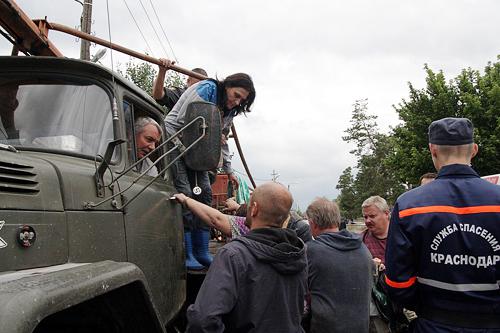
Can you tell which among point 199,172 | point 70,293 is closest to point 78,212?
point 70,293

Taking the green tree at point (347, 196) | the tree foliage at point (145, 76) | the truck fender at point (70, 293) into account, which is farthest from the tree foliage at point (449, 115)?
the green tree at point (347, 196)

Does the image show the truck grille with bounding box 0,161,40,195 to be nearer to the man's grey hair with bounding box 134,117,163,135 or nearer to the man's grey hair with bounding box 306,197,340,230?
the man's grey hair with bounding box 134,117,163,135

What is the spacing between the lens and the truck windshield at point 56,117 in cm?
252

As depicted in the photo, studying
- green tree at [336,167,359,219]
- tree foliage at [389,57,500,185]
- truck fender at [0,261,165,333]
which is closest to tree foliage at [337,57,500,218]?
tree foliage at [389,57,500,185]

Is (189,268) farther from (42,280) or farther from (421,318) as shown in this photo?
(42,280)

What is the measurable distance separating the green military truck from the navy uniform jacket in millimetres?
1232

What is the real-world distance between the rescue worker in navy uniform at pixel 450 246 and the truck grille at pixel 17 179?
5.86ft

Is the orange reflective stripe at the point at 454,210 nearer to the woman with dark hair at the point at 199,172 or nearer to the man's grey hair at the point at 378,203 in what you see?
the woman with dark hair at the point at 199,172

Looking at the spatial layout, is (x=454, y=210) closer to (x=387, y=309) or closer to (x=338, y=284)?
(x=338, y=284)

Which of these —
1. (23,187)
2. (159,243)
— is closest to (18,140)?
(23,187)

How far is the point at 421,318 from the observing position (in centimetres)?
260

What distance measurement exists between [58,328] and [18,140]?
3.27ft

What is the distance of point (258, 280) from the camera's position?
2395 mm

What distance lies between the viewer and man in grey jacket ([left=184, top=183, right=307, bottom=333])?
2271mm
